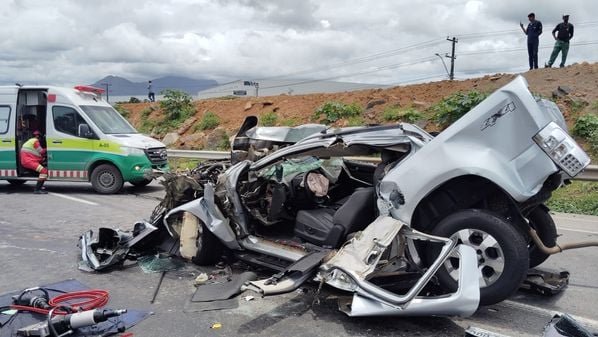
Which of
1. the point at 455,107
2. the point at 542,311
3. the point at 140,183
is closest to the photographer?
the point at 542,311

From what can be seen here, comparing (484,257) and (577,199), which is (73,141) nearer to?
(484,257)

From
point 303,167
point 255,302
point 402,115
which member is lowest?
point 255,302

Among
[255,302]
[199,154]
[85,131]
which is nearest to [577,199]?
[255,302]

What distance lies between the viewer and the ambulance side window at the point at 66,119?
37.0 feet

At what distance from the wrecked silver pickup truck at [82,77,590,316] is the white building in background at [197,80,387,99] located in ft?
95.3

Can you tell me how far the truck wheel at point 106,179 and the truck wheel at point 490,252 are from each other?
8.63m

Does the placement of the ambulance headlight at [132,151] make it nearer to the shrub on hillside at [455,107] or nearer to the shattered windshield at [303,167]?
the shattered windshield at [303,167]

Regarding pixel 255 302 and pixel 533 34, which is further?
pixel 533 34

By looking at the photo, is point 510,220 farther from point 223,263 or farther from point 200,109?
point 200,109

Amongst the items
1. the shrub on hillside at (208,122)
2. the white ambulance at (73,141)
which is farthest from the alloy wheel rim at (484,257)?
the shrub on hillside at (208,122)

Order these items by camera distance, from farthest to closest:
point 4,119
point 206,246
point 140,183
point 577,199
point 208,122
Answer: point 208,122 → point 140,183 → point 4,119 → point 577,199 → point 206,246

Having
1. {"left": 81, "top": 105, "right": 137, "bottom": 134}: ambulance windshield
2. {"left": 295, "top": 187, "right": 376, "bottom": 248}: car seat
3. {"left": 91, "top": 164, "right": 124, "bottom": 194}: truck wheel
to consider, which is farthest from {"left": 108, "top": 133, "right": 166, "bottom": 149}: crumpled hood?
{"left": 295, "top": 187, "right": 376, "bottom": 248}: car seat

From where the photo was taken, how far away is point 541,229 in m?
4.82

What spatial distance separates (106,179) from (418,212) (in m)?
8.60
